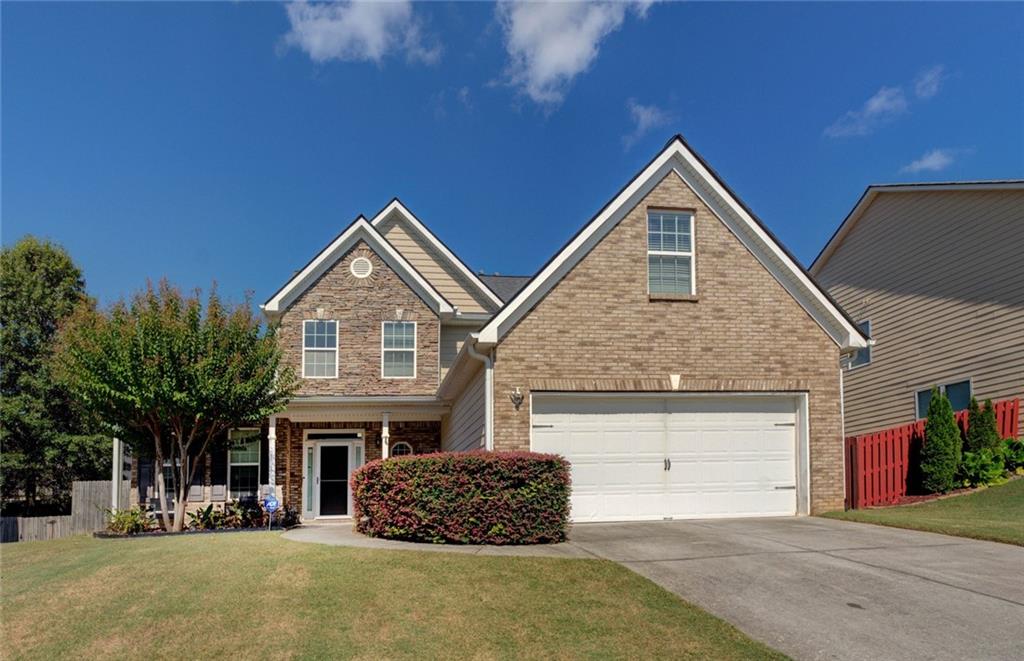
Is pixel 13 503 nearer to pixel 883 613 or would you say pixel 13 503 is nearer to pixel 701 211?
pixel 701 211

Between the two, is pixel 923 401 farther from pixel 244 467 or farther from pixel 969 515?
pixel 244 467

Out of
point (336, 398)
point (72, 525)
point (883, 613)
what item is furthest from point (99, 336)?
point (883, 613)

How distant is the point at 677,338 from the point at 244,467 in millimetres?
12951

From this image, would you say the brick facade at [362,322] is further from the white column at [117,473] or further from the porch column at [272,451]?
the white column at [117,473]

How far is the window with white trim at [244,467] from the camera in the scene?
22.7 meters

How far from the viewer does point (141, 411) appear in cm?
1709

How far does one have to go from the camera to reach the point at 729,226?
51.6ft

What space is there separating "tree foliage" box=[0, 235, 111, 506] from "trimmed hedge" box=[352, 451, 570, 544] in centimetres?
2554

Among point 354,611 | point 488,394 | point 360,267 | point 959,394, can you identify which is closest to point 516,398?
point 488,394

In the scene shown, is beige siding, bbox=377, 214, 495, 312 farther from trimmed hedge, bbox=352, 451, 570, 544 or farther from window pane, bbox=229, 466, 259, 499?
trimmed hedge, bbox=352, 451, 570, 544

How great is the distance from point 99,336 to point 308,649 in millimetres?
11097

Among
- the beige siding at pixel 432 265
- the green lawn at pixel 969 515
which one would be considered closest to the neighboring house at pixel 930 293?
the green lawn at pixel 969 515

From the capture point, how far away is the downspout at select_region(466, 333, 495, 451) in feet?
47.5

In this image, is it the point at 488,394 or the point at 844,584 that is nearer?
the point at 844,584
